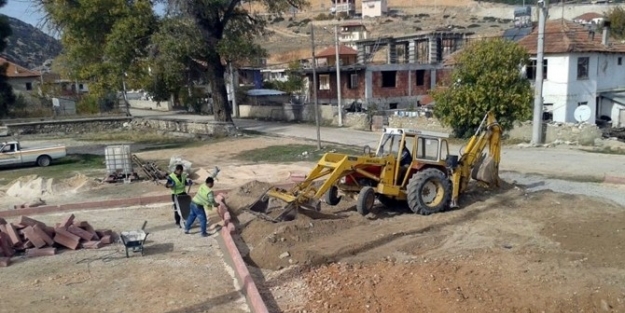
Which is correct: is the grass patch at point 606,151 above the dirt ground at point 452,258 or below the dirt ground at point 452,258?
below

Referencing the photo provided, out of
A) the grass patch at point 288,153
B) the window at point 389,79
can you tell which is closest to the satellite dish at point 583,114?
the grass patch at point 288,153

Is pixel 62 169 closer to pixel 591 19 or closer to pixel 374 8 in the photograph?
pixel 591 19

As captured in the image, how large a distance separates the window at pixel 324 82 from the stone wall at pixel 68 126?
653 inches

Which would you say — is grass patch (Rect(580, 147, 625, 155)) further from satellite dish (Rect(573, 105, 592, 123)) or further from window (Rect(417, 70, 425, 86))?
window (Rect(417, 70, 425, 86))

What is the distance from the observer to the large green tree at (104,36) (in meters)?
30.2

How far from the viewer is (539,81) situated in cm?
2545

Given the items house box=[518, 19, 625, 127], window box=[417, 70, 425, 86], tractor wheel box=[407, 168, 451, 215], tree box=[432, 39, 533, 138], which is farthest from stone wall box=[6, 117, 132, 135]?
tractor wheel box=[407, 168, 451, 215]

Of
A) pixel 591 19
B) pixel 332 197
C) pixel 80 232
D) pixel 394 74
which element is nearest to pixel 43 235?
pixel 80 232

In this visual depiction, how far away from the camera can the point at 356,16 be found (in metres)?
133

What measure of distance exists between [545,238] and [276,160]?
14626 mm

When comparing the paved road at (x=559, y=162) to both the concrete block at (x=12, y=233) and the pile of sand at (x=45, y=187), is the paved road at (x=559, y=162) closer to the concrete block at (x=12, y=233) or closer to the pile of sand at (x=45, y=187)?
the pile of sand at (x=45, y=187)

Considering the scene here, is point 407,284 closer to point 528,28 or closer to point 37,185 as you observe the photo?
point 37,185

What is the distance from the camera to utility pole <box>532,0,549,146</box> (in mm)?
25422

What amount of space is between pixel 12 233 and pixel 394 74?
1584 inches
